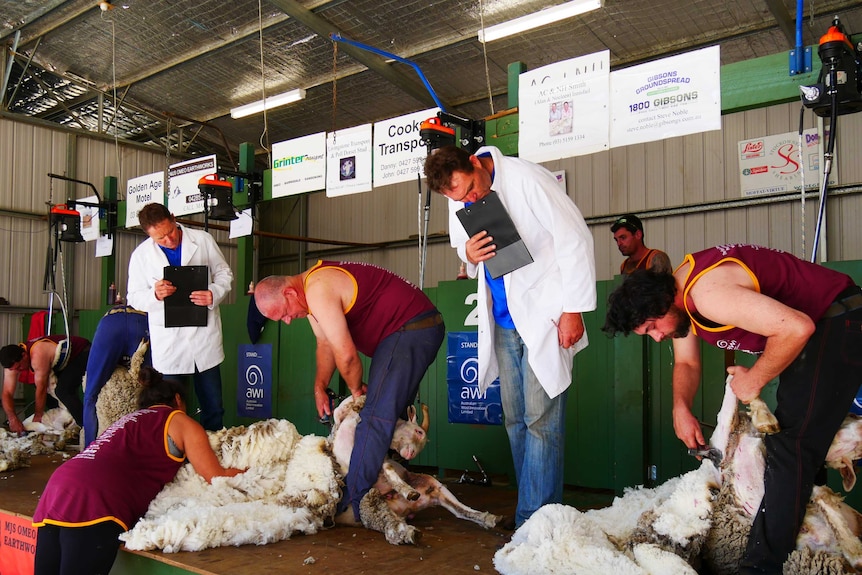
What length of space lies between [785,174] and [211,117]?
9.41 meters

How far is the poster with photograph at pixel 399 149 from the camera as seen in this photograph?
486 cm

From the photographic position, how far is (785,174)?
30.3 ft

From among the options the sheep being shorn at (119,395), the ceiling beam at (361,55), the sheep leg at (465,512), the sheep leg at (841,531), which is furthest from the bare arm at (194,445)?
the ceiling beam at (361,55)

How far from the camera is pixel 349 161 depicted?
532 centimetres

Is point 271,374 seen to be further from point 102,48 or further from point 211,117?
point 211,117

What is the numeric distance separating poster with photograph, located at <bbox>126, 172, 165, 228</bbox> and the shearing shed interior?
0.03 meters

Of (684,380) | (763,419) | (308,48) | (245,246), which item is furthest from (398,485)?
(308,48)

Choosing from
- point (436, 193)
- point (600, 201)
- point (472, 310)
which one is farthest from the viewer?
point (600, 201)

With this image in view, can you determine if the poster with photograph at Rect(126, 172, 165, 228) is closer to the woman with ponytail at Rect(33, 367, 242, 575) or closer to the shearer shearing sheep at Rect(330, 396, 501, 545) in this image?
the woman with ponytail at Rect(33, 367, 242, 575)

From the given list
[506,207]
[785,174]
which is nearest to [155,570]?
[506,207]

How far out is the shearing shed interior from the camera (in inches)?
112

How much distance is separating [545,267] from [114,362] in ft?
10.8

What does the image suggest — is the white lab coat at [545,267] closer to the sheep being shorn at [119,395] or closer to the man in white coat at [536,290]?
the man in white coat at [536,290]

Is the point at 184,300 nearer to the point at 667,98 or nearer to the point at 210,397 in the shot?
the point at 210,397
